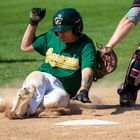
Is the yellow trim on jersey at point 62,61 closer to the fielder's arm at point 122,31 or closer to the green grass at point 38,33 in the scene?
the fielder's arm at point 122,31

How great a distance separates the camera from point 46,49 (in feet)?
25.7

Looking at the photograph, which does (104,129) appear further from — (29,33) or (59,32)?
(29,33)

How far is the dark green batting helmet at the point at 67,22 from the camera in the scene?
7.46 m

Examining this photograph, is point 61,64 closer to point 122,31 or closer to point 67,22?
point 67,22

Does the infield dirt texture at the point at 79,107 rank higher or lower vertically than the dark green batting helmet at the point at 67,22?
lower

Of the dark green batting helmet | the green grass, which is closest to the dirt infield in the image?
the dark green batting helmet

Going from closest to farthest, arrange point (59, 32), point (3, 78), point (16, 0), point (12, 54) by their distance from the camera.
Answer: point (59, 32), point (3, 78), point (12, 54), point (16, 0)

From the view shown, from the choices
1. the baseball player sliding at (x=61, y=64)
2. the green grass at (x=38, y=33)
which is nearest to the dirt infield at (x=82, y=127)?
the baseball player sliding at (x=61, y=64)

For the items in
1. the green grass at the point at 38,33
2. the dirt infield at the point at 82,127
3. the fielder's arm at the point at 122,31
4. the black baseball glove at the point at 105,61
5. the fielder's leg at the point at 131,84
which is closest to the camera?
the dirt infield at the point at 82,127

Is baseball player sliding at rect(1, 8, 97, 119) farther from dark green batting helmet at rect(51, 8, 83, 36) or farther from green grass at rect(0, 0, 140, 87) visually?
green grass at rect(0, 0, 140, 87)

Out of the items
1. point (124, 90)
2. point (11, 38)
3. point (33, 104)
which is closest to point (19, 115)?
point (33, 104)

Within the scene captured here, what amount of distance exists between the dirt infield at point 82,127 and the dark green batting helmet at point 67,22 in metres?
0.97

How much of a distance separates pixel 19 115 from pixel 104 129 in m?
1.19

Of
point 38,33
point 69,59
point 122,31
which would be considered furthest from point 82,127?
point 38,33
